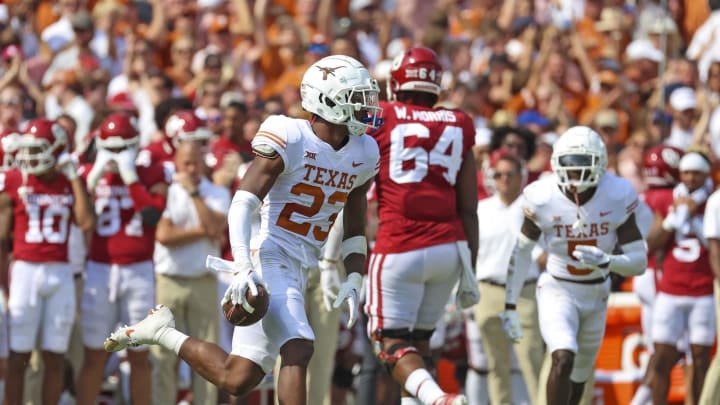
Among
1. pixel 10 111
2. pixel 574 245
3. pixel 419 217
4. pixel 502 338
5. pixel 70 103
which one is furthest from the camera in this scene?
pixel 70 103

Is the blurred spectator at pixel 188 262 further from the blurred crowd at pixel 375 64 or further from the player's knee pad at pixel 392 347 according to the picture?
the player's knee pad at pixel 392 347

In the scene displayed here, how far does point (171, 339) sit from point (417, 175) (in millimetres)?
2019

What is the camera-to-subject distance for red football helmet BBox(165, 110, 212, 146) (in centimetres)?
988

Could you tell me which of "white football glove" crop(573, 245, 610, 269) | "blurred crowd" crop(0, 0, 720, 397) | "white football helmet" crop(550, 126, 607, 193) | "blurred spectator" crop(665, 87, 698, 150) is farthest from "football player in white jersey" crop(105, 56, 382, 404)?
"blurred spectator" crop(665, 87, 698, 150)

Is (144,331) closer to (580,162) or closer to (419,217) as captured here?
(419,217)

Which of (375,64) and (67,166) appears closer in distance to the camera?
(67,166)

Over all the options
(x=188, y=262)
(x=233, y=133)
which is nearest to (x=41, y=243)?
(x=188, y=262)

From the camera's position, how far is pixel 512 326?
8.56 meters

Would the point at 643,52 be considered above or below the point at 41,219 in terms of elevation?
above

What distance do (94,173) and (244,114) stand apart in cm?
183

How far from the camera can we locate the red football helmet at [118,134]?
9.62 meters

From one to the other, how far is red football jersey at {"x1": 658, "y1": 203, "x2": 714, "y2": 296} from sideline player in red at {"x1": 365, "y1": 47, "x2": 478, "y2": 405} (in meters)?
2.31

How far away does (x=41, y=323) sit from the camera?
31.1 feet

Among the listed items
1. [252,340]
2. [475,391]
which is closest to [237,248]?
[252,340]
